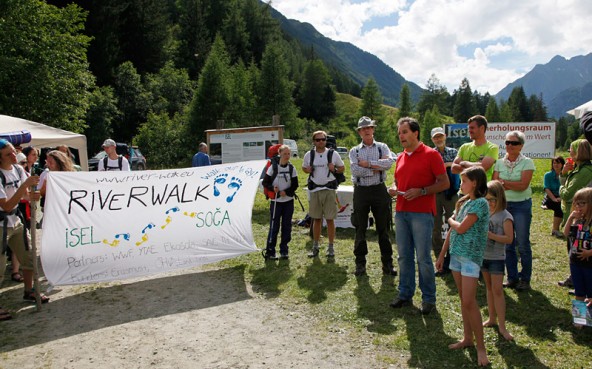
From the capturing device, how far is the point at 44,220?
565 centimetres

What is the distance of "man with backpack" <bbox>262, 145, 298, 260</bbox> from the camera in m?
7.45

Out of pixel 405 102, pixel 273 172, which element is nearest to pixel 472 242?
pixel 273 172

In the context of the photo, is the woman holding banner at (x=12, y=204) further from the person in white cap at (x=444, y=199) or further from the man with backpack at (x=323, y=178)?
the person in white cap at (x=444, y=199)

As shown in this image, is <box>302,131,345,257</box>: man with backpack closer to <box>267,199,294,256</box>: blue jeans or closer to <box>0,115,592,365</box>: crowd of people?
<box>0,115,592,365</box>: crowd of people

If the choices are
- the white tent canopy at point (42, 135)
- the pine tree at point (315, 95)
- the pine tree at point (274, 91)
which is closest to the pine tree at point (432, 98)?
the pine tree at point (315, 95)

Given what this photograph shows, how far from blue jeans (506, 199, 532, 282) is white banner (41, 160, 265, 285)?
150 inches

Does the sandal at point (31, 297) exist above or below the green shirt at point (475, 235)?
below

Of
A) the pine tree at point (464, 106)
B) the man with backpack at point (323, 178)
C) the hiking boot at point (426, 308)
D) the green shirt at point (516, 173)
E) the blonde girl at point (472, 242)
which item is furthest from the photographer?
the pine tree at point (464, 106)

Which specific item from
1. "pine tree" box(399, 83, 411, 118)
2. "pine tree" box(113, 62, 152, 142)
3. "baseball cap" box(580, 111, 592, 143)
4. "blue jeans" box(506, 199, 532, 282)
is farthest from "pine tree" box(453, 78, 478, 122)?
"baseball cap" box(580, 111, 592, 143)

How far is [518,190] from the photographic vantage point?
5.15 meters

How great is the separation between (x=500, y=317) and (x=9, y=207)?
18.4 feet

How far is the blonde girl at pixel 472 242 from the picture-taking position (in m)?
3.73

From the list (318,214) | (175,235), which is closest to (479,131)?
(318,214)

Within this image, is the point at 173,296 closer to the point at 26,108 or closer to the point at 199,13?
the point at 26,108
